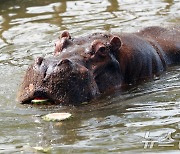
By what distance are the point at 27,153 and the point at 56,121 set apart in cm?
101

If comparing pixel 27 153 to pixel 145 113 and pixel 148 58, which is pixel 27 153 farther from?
pixel 148 58

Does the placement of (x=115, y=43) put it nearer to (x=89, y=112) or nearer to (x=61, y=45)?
(x=61, y=45)

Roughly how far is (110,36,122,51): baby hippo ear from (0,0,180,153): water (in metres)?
0.51

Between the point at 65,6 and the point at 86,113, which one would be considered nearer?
the point at 86,113

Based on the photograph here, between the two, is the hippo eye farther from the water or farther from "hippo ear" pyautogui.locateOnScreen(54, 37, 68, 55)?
the water

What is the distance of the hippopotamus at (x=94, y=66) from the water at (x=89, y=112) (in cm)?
14

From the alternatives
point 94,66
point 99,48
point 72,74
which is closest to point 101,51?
point 99,48

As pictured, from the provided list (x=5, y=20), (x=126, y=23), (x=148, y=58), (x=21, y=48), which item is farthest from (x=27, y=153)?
(x=5, y=20)

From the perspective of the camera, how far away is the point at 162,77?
25.0ft

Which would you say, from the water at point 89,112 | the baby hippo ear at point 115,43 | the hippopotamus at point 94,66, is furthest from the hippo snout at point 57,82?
the baby hippo ear at point 115,43

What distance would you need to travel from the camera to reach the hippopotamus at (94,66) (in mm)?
6242

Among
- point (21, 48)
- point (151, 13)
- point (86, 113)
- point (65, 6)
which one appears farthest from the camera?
point (65, 6)

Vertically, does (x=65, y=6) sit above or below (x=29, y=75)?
below

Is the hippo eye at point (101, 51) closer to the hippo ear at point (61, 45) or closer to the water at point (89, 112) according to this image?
the hippo ear at point (61, 45)
